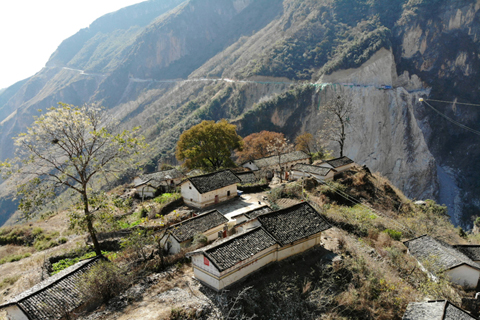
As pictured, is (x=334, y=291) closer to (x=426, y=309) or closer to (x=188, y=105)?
(x=426, y=309)

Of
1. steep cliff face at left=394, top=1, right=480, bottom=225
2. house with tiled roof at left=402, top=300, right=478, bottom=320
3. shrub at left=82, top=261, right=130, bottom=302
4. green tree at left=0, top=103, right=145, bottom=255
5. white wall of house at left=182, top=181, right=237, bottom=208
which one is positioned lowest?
steep cliff face at left=394, top=1, right=480, bottom=225

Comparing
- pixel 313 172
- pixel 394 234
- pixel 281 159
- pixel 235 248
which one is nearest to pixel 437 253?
pixel 394 234

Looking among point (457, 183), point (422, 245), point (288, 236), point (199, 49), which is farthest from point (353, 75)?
point (199, 49)

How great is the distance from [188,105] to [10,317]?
77056 millimetres

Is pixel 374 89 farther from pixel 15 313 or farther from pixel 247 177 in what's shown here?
pixel 15 313

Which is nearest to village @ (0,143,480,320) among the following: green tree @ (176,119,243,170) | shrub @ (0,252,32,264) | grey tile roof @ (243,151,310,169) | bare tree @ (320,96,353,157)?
grey tile roof @ (243,151,310,169)

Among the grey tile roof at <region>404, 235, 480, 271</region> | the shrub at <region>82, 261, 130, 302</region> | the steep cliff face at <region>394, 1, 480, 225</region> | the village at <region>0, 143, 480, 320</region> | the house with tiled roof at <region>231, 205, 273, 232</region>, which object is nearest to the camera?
the village at <region>0, 143, 480, 320</region>

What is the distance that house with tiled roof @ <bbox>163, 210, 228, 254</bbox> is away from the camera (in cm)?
1593

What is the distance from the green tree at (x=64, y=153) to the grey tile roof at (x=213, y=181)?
340 inches

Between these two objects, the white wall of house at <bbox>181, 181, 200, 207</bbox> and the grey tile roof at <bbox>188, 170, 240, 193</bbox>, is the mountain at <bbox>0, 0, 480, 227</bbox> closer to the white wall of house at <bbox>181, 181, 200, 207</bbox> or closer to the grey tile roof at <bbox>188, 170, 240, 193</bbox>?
the white wall of house at <bbox>181, 181, 200, 207</bbox>

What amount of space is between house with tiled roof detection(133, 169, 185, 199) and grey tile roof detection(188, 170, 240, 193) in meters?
8.14

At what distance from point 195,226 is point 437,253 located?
13.6m

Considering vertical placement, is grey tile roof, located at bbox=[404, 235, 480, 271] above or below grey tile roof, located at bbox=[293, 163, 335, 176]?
below

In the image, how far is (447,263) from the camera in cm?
1653
